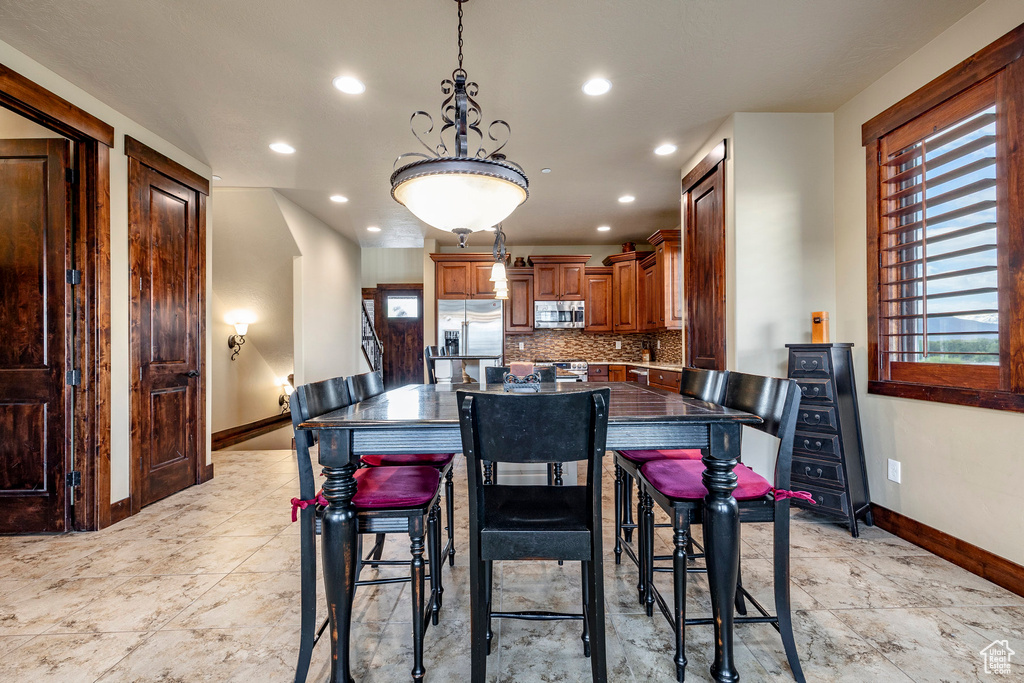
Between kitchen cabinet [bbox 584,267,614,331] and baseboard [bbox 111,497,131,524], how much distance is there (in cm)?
539

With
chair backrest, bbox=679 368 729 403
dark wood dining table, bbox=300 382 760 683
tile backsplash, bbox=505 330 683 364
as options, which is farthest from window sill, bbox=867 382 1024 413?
tile backsplash, bbox=505 330 683 364

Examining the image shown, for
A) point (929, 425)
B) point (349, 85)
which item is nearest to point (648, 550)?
point (929, 425)

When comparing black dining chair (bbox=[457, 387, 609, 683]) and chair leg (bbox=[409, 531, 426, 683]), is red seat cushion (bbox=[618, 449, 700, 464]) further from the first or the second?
chair leg (bbox=[409, 531, 426, 683])

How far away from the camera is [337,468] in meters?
1.43

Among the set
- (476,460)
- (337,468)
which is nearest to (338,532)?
(337,468)

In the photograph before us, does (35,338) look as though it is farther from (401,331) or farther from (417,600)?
(401,331)

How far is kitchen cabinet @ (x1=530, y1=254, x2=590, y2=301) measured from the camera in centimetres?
670

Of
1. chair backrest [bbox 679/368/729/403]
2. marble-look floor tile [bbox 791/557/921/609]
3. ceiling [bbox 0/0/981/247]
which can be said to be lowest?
marble-look floor tile [bbox 791/557/921/609]

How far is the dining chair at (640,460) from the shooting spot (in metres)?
1.93

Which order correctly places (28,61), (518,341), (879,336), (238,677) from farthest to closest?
(518,341) < (879,336) < (28,61) < (238,677)

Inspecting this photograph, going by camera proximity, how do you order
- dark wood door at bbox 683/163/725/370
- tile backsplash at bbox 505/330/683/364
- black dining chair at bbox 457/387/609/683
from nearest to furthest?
black dining chair at bbox 457/387/609/683 → dark wood door at bbox 683/163/725/370 → tile backsplash at bbox 505/330/683/364

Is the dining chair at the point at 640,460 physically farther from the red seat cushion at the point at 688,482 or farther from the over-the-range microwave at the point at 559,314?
the over-the-range microwave at the point at 559,314

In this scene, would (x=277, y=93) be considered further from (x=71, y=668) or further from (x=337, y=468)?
(x=71, y=668)

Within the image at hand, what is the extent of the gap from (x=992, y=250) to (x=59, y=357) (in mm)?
4996
